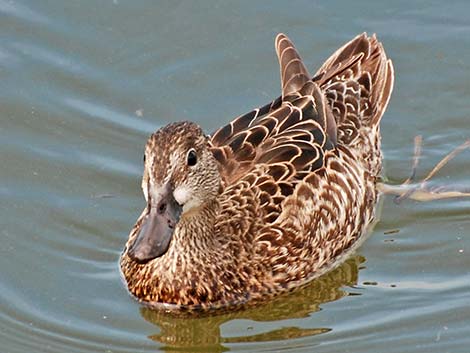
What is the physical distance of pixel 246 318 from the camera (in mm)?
10555

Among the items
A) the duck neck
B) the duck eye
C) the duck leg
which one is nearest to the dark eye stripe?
the duck eye

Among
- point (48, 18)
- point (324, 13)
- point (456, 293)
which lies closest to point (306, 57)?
point (324, 13)

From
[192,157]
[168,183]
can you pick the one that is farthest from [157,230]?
[192,157]

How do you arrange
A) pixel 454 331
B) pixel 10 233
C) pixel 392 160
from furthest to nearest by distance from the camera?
pixel 392 160 → pixel 10 233 → pixel 454 331

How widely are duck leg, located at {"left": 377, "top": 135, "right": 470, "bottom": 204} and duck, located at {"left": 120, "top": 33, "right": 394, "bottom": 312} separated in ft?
0.75

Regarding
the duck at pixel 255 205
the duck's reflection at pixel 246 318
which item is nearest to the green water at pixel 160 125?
the duck's reflection at pixel 246 318

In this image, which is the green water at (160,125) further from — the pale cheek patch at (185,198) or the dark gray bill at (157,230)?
the pale cheek patch at (185,198)

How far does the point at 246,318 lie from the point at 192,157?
1463 mm

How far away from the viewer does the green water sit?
10359mm

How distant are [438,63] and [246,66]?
73.4 inches

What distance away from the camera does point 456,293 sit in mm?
10711

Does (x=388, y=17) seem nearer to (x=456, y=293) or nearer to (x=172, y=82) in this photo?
(x=172, y=82)

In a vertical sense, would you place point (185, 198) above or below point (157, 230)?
above

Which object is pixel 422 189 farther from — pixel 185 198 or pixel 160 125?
pixel 185 198
